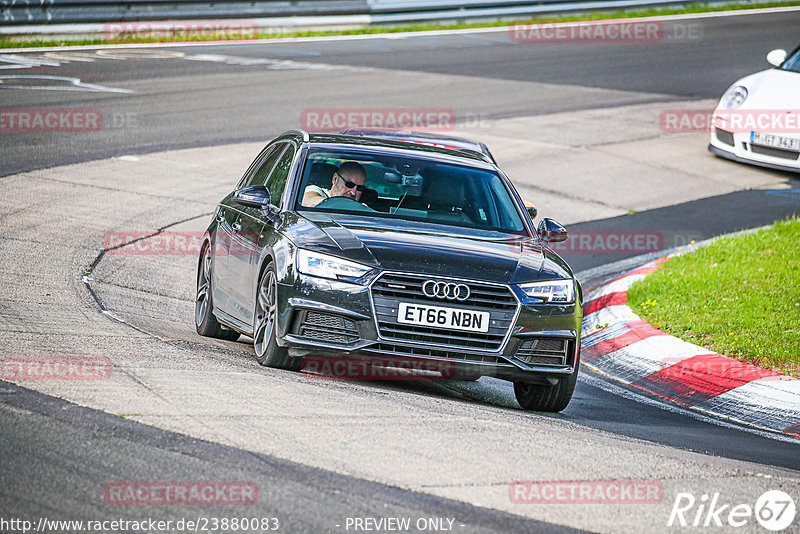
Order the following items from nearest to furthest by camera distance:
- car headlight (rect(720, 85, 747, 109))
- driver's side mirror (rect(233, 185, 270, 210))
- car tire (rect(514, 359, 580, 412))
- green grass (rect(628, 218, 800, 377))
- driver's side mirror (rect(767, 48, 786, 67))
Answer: car tire (rect(514, 359, 580, 412)) → driver's side mirror (rect(233, 185, 270, 210)) → green grass (rect(628, 218, 800, 377)) → car headlight (rect(720, 85, 747, 109)) → driver's side mirror (rect(767, 48, 786, 67))

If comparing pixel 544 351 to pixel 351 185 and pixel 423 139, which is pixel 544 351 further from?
pixel 423 139

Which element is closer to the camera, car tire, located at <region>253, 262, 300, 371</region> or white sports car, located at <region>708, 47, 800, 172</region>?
car tire, located at <region>253, 262, 300, 371</region>

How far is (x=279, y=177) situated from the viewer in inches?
328

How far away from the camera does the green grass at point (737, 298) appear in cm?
891

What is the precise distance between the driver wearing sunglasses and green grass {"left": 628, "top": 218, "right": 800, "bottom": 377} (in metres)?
3.08

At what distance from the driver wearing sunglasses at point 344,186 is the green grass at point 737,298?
308 centimetres

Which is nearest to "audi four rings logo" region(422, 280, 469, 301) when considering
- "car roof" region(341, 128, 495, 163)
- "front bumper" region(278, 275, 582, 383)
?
"front bumper" region(278, 275, 582, 383)

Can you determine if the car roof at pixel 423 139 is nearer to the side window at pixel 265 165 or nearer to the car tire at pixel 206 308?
the side window at pixel 265 165

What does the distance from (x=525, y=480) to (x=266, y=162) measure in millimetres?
4497

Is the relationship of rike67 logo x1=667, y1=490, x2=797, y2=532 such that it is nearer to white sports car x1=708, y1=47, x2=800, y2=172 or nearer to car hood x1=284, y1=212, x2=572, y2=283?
car hood x1=284, y1=212, x2=572, y2=283

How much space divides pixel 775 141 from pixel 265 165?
910 cm

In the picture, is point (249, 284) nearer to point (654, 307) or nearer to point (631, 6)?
point (654, 307)

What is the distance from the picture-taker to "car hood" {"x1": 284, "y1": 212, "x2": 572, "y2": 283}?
6867mm

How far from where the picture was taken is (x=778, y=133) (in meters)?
15.6
